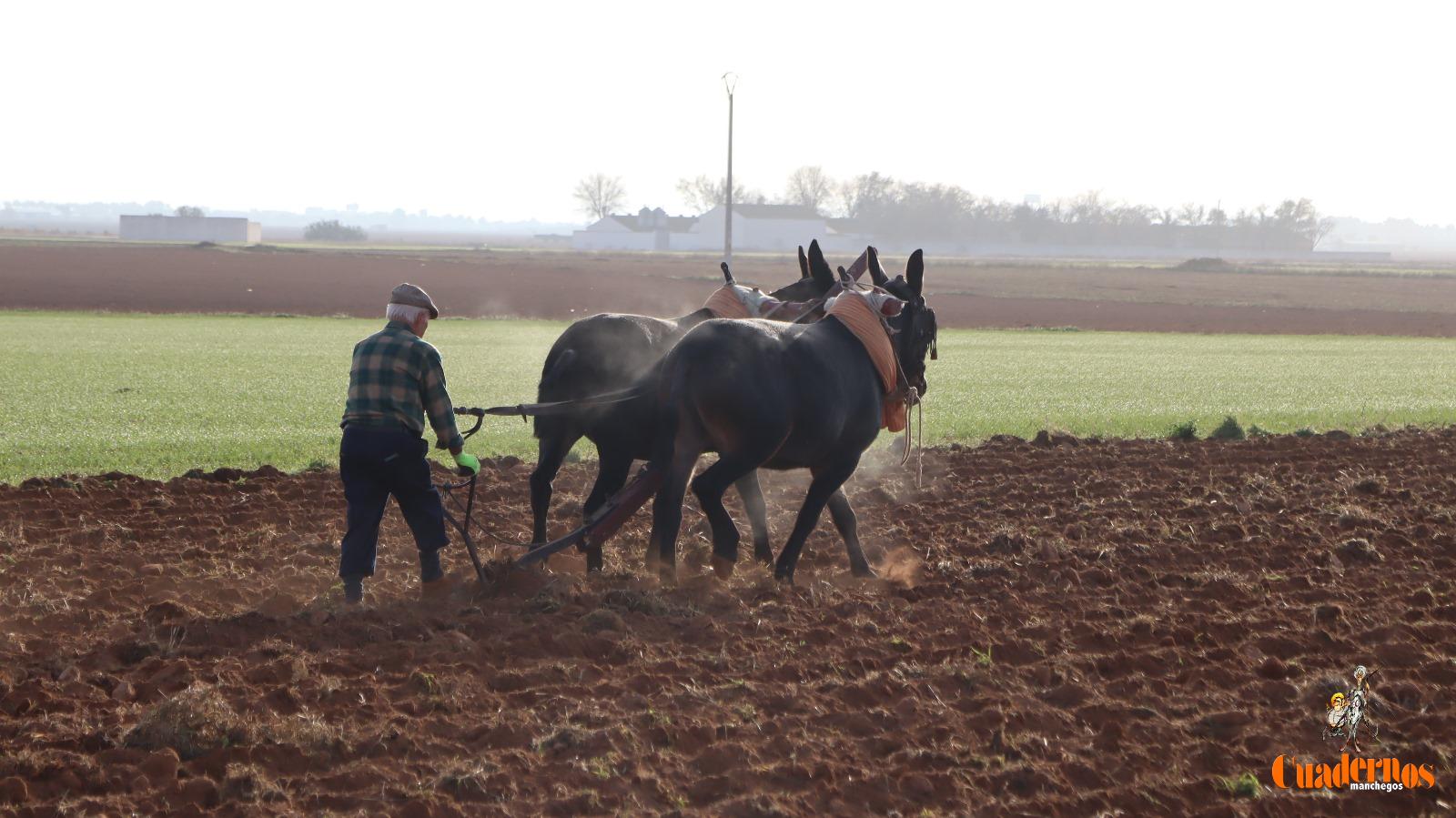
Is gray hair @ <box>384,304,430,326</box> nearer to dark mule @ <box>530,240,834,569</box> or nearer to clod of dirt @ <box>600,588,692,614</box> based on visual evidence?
dark mule @ <box>530,240,834,569</box>

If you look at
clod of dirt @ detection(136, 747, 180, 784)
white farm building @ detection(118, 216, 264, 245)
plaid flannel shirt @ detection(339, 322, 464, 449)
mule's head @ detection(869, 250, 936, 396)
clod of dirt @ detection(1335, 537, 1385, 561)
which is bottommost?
clod of dirt @ detection(136, 747, 180, 784)

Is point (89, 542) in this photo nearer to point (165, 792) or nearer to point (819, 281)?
point (165, 792)

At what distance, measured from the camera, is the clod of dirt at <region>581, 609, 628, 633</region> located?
22.6 feet

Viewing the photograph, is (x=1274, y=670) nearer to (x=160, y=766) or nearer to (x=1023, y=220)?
(x=160, y=766)

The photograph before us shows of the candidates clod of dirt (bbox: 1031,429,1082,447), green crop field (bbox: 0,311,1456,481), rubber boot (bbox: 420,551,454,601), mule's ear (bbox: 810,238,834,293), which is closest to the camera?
rubber boot (bbox: 420,551,454,601)

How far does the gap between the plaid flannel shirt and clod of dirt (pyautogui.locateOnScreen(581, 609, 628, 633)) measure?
4.16ft

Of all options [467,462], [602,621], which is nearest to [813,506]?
[602,621]

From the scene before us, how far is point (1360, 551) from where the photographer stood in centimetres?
898

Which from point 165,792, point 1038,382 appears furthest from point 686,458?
point 1038,382

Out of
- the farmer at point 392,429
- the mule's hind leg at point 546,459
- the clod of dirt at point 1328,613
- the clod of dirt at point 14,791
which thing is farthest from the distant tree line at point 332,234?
the clod of dirt at point 14,791

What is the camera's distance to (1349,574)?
8.48 meters

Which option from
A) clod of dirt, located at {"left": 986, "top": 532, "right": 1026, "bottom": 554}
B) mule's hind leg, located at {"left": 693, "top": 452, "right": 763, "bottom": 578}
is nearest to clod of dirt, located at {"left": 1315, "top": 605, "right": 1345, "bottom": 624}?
clod of dirt, located at {"left": 986, "top": 532, "right": 1026, "bottom": 554}

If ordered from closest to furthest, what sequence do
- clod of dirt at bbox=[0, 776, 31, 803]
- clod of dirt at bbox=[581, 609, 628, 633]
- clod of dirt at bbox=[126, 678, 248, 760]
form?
clod of dirt at bbox=[0, 776, 31, 803] → clod of dirt at bbox=[126, 678, 248, 760] → clod of dirt at bbox=[581, 609, 628, 633]

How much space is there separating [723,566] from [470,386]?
13.7m
